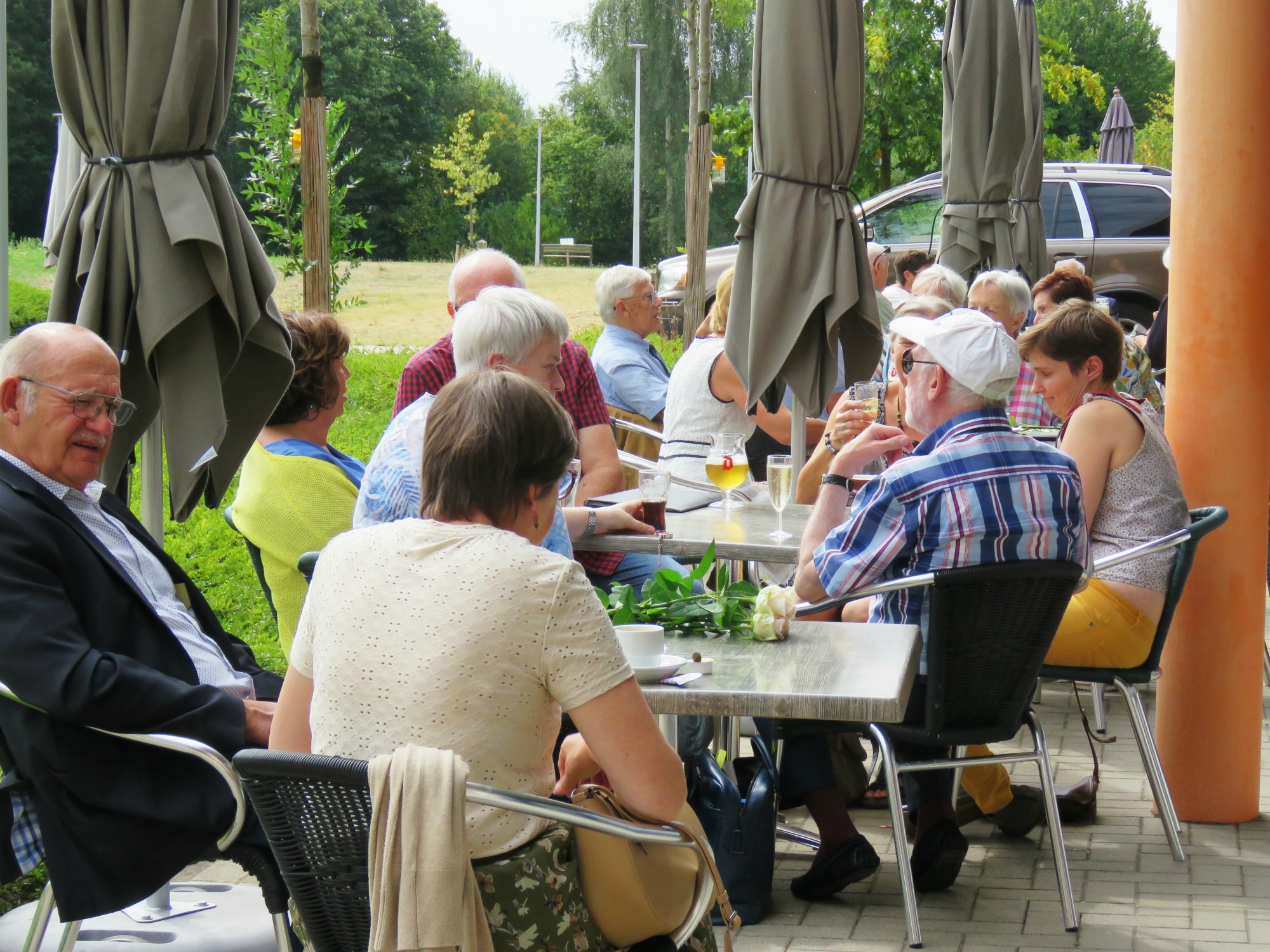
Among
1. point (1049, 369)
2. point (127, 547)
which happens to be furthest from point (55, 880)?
point (1049, 369)

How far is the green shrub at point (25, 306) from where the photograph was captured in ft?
38.2

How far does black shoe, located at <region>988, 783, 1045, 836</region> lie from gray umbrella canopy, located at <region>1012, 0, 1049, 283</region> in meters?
4.13

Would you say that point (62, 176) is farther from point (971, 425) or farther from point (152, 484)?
point (971, 425)

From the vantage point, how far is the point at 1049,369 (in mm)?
4039

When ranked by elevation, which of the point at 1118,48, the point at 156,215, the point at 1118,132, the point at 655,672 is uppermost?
the point at 1118,48

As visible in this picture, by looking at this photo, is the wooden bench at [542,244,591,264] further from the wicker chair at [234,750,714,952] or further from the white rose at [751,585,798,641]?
the wicker chair at [234,750,714,952]

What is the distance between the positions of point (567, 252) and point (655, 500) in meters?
43.2

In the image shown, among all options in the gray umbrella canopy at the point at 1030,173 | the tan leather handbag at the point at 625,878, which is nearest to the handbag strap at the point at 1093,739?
the tan leather handbag at the point at 625,878

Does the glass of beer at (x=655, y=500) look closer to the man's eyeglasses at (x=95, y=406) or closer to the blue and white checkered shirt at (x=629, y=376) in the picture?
the man's eyeglasses at (x=95, y=406)

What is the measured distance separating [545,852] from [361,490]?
53.0 inches

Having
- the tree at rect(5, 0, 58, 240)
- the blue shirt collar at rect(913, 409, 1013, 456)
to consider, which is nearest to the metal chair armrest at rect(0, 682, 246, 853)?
the blue shirt collar at rect(913, 409, 1013, 456)

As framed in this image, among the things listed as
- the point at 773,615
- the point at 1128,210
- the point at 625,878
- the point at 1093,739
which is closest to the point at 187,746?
the point at 625,878

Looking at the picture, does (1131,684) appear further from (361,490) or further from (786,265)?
(361,490)

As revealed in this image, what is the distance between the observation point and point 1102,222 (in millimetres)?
12594
